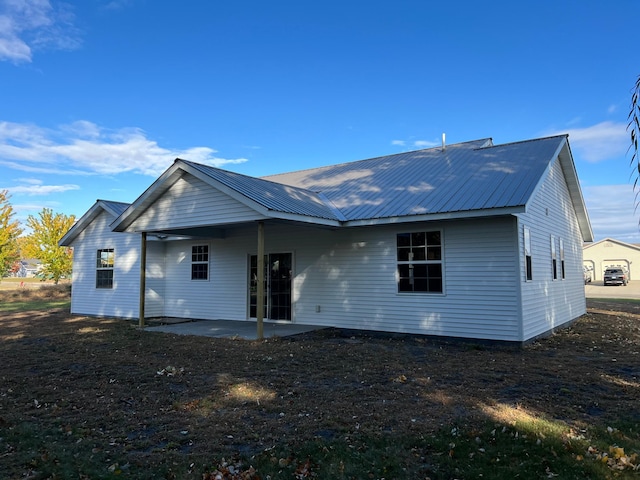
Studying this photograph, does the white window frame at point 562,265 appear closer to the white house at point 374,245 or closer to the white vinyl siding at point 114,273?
the white house at point 374,245

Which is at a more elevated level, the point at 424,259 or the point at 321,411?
the point at 424,259

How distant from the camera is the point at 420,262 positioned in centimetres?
1040

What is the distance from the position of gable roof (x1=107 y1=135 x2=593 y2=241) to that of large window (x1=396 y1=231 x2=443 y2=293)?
2.68 ft

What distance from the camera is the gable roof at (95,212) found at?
15664 millimetres

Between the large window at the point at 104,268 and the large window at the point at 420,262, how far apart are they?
11.0 metres

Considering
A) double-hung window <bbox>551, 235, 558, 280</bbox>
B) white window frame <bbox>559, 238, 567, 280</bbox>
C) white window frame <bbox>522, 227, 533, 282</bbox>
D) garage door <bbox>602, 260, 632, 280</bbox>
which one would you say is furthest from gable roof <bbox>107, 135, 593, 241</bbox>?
garage door <bbox>602, 260, 632, 280</bbox>

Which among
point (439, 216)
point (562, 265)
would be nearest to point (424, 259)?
point (439, 216)

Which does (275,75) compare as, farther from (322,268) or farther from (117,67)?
(322,268)

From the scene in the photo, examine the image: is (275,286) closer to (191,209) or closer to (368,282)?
(368,282)

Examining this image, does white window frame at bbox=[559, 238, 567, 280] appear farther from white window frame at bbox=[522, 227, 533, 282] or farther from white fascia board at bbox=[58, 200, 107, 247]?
white fascia board at bbox=[58, 200, 107, 247]

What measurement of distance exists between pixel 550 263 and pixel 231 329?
9.00 meters

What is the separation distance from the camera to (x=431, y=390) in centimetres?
602

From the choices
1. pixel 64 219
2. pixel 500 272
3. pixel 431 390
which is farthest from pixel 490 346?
pixel 64 219

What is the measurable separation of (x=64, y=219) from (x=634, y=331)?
33.6 meters
